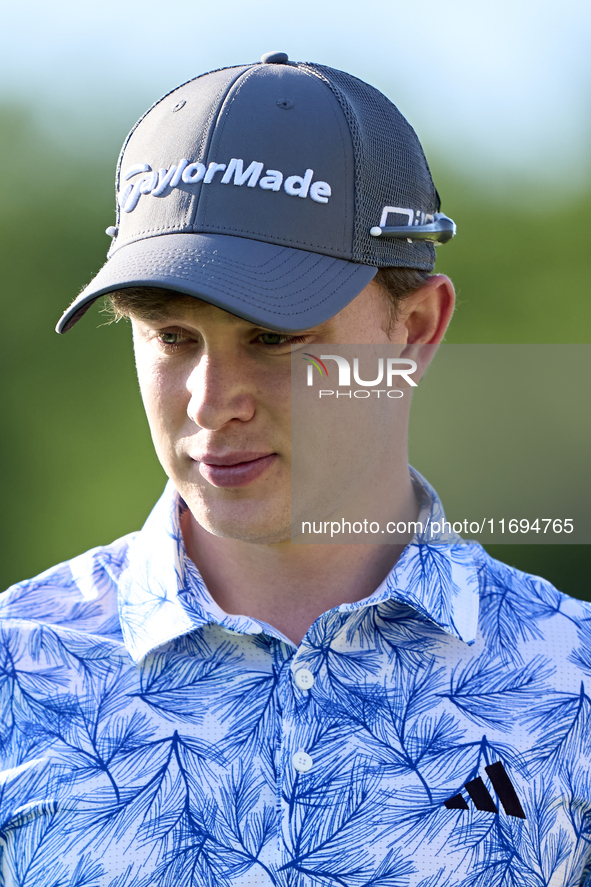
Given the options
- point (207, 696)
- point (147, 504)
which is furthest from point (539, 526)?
point (207, 696)

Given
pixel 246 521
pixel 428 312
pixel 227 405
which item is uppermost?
pixel 428 312

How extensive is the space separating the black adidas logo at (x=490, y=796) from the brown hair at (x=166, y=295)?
786mm

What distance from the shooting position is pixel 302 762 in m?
1.41

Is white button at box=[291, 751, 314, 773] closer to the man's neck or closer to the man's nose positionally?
the man's neck

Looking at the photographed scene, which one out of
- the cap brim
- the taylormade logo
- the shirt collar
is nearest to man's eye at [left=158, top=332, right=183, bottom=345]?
the cap brim

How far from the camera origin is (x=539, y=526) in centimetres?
356

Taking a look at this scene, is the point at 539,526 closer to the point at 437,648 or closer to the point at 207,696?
the point at 437,648

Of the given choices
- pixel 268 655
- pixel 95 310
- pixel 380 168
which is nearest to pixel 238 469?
pixel 268 655

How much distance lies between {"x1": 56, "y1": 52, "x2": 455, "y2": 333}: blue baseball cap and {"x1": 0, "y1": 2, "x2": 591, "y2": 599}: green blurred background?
2853mm

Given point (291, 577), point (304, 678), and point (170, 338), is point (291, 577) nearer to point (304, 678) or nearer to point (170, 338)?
point (304, 678)

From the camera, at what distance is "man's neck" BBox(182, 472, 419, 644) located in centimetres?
165

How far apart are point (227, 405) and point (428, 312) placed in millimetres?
508

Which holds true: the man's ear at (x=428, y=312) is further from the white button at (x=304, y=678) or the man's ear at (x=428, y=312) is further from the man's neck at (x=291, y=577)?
the white button at (x=304, y=678)

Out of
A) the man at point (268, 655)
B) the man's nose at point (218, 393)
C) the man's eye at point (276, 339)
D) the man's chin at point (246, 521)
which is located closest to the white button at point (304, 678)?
the man at point (268, 655)
